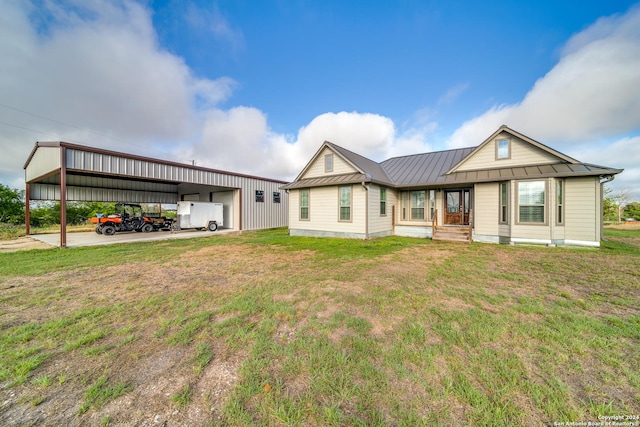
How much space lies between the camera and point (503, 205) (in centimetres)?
977

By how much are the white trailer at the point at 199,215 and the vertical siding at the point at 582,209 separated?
1942 centimetres

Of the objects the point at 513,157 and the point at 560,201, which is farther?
the point at 513,157

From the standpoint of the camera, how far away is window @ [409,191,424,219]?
1260cm

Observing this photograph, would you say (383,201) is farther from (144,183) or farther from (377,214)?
(144,183)

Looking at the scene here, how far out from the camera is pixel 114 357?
2453 mm

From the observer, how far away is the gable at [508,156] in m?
9.45

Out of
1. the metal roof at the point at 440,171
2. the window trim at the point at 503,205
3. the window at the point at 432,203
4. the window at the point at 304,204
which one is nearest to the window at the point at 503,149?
the metal roof at the point at 440,171

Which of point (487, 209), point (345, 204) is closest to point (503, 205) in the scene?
point (487, 209)

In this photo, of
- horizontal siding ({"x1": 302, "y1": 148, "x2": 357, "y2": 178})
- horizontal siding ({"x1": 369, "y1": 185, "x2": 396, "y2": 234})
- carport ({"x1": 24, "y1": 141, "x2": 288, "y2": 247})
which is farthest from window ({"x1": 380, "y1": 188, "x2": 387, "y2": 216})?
carport ({"x1": 24, "y1": 141, "x2": 288, "y2": 247})

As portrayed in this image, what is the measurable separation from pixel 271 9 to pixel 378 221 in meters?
12.0

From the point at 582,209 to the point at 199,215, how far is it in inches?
793

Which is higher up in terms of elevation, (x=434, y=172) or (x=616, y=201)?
(x=434, y=172)

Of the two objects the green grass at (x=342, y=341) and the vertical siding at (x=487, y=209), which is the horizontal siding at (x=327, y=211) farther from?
the green grass at (x=342, y=341)

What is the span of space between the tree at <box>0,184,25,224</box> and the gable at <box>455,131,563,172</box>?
113 feet
